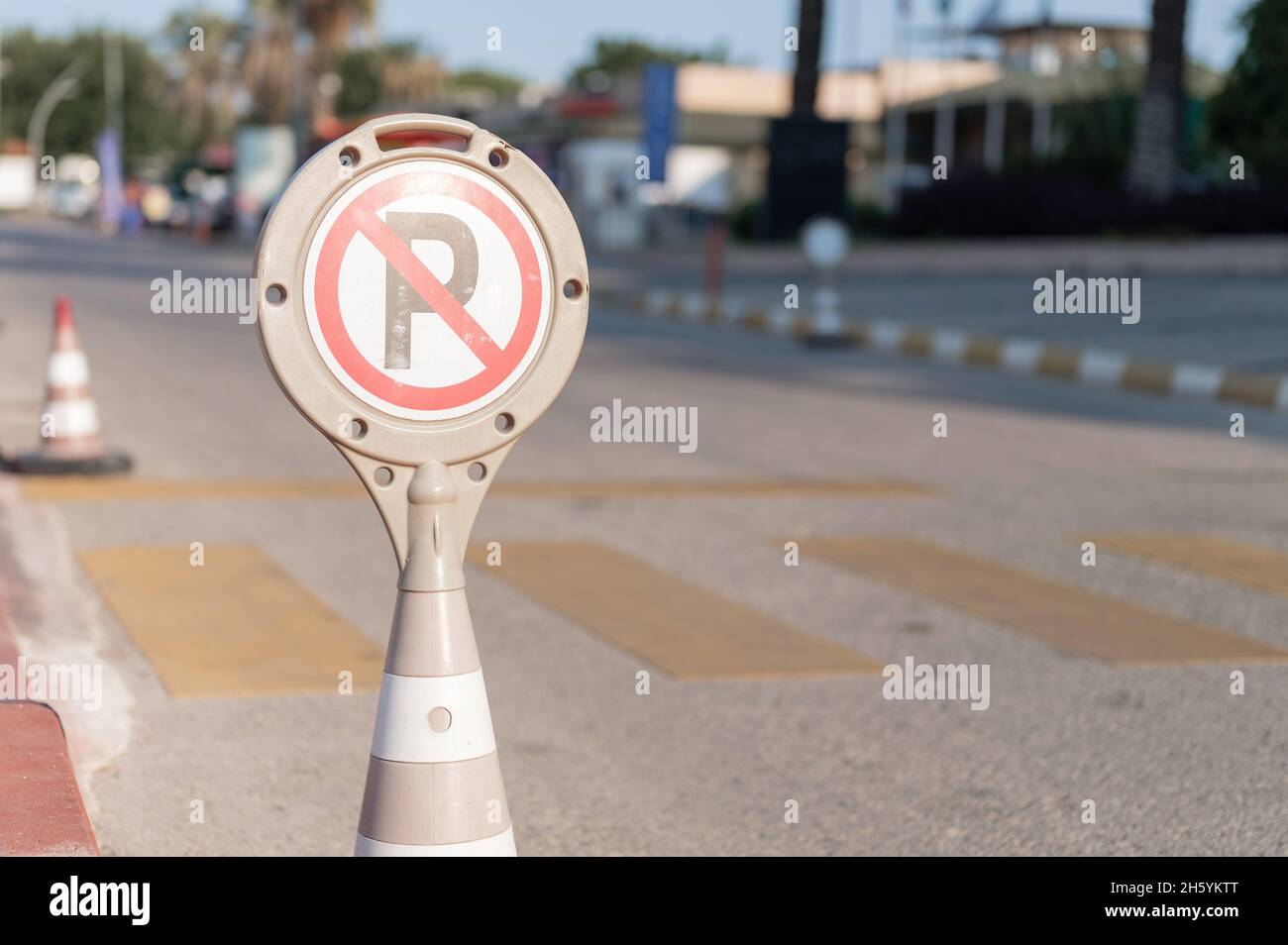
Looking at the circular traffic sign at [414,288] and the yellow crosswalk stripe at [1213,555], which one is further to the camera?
the yellow crosswalk stripe at [1213,555]

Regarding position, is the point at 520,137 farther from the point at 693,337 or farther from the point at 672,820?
the point at 672,820

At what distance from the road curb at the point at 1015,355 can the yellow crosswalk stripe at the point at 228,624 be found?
9069 millimetres

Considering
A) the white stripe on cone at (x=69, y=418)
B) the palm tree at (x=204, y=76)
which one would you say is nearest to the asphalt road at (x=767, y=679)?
the white stripe on cone at (x=69, y=418)

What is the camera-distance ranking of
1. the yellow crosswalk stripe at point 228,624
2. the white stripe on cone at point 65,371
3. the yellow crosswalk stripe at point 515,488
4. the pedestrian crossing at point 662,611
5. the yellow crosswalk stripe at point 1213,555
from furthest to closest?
1. the white stripe on cone at point 65,371
2. the yellow crosswalk stripe at point 515,488
3. the yellow crosswalk stripe at point 1213,555
4. the pedestrian crossing at point 662,611
5. the yellow crosswalk stripe at point 228,624

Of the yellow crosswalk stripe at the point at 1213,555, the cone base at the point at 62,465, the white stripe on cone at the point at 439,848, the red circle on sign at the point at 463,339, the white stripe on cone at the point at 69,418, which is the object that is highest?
the red circle on sign at the point at 463,339

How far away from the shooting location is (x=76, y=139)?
305ft

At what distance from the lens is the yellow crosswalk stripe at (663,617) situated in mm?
5742

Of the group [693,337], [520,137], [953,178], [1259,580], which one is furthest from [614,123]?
[1259,580]

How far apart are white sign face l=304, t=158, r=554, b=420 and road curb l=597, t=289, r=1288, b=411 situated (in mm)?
11702

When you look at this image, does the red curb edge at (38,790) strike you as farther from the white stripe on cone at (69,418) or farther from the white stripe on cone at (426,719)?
the white stripe on cone at (69,418)

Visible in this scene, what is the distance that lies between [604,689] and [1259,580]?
3061mm

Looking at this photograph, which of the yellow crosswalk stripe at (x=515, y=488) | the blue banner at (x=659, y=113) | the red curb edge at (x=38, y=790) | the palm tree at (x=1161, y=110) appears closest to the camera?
the red curb edge at (x=38, y=790)

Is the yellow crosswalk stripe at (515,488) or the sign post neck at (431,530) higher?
the sign post neck at (431,530)
